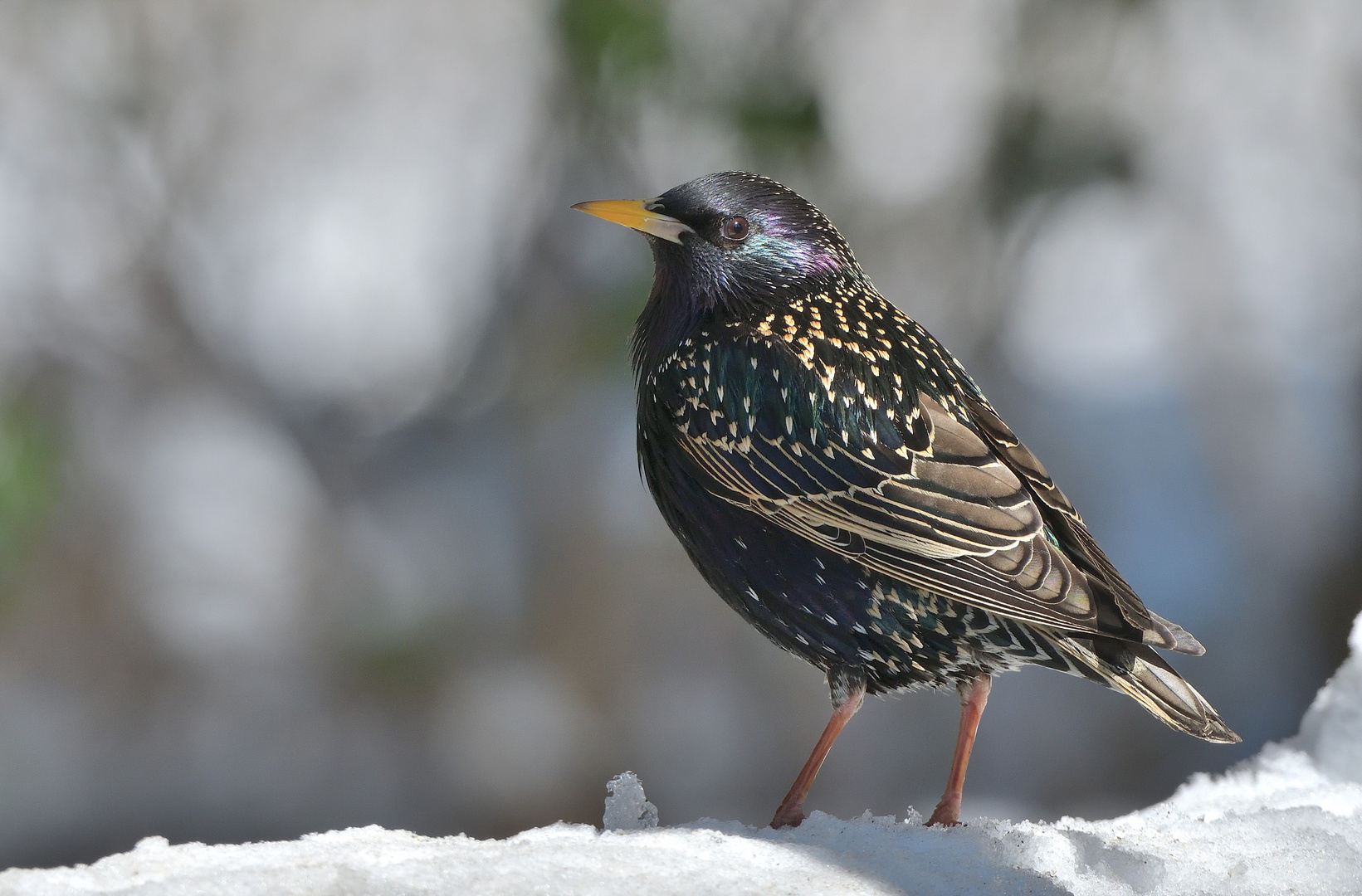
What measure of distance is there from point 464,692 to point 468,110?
8.92 ft

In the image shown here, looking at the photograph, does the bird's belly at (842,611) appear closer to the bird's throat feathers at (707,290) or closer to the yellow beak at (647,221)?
the bird's throat feathers at (707,290)

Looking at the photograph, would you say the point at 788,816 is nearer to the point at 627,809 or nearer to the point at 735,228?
the point at 627,809

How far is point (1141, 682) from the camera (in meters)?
2.28

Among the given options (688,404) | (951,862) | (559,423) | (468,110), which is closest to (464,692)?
(559,423)

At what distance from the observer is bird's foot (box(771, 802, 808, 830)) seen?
240 cm

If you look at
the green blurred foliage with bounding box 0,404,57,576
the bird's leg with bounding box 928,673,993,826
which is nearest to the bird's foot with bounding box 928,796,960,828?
the bird's leg with bounding box 928,673,993,826

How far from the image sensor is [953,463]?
237cm

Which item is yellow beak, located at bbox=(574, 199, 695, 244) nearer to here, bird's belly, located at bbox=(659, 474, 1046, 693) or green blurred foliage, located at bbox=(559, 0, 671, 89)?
bird's belly, located at bbox=(659, 474, 1046, 693)

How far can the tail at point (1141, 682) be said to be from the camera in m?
2.27

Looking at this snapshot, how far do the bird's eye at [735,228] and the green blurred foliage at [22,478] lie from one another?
366 cm

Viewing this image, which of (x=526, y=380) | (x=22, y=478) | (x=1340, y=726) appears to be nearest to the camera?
(x=1340, y=726)

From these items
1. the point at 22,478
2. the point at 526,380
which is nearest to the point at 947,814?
the point at 526,380

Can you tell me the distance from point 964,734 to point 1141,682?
42 cm

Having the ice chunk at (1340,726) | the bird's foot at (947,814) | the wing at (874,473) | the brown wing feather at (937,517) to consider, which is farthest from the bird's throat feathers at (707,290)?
the ice chunk at (1340,726)
